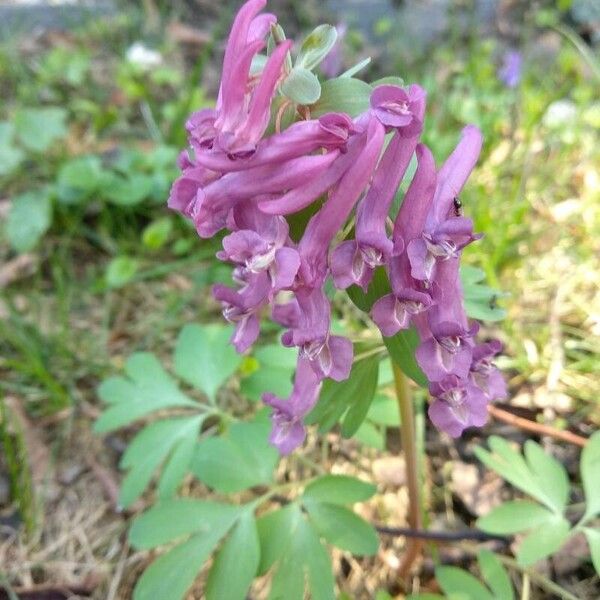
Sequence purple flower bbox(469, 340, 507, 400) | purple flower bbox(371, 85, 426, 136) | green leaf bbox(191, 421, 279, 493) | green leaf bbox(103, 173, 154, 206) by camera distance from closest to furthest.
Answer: purple flower bbox(371, 85, 426, 136) < purple flower bbox(469, 340, 507, 400) < green leaf bbox(191, 421, 279, 493) < green leaf bbox(103, 173, 154, 206)

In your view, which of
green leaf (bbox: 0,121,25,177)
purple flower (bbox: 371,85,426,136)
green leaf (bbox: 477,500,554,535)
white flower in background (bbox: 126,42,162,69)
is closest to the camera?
purple flower (bbox: 371,85,426,136)

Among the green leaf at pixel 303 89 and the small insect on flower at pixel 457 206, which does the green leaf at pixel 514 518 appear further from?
the green leaf at pixel 303 89

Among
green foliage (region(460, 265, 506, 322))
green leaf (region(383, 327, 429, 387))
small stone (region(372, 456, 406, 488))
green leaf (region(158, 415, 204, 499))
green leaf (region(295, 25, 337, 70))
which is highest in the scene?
green leaf (region(295, 25, 337, 70))

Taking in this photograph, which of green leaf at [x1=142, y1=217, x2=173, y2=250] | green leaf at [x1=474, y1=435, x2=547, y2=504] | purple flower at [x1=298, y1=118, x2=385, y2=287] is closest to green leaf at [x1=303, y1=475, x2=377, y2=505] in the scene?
green leaf at [x1=474, y1=435, x2=547, y2=504]

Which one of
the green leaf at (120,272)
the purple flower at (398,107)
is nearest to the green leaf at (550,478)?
the purple flower at (398,107)

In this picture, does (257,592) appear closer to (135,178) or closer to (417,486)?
(417,486)

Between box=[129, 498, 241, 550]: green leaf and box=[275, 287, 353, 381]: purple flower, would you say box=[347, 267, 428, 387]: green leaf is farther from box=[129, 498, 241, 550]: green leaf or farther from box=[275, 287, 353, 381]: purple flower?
box=[129, 498, 241, 550]: green leaf

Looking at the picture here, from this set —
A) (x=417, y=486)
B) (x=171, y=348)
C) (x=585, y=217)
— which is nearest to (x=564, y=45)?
(x=585, y=217)
